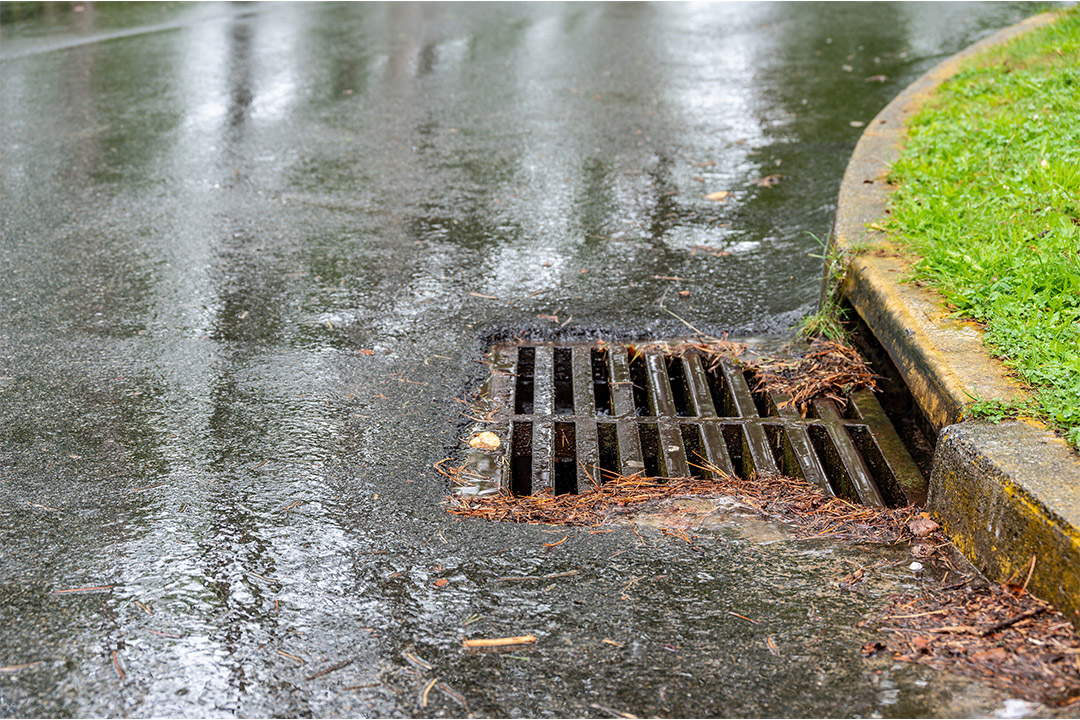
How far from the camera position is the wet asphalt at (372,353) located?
1.85 meters

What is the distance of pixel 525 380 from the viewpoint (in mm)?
3295

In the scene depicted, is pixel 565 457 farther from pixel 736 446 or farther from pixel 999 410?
pixel 999 410

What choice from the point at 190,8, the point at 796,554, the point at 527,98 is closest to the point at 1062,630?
the point at 796,554

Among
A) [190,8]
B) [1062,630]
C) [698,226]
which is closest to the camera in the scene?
[1062,630]

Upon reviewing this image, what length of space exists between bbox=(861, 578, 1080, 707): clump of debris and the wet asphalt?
0.26ft

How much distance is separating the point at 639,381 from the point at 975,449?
1367mm

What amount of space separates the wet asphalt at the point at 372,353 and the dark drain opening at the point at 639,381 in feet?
0.57

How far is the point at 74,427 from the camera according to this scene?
9.11 feet

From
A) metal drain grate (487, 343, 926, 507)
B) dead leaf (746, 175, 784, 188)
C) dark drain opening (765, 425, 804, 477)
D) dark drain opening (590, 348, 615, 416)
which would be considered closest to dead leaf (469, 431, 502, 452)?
metal drain grate (487, 343, 926, 507)

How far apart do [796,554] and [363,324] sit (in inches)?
79.5

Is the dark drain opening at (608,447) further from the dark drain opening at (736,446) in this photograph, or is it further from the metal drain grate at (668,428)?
the dark drain opening at (736,446)

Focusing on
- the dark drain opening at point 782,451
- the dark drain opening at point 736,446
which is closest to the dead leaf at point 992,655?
the dark drain opening at point 782,451

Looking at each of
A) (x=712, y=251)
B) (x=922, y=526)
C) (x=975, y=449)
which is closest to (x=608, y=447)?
(x=922, y=526)

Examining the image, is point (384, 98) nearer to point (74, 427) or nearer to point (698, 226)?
point (698, 226)
